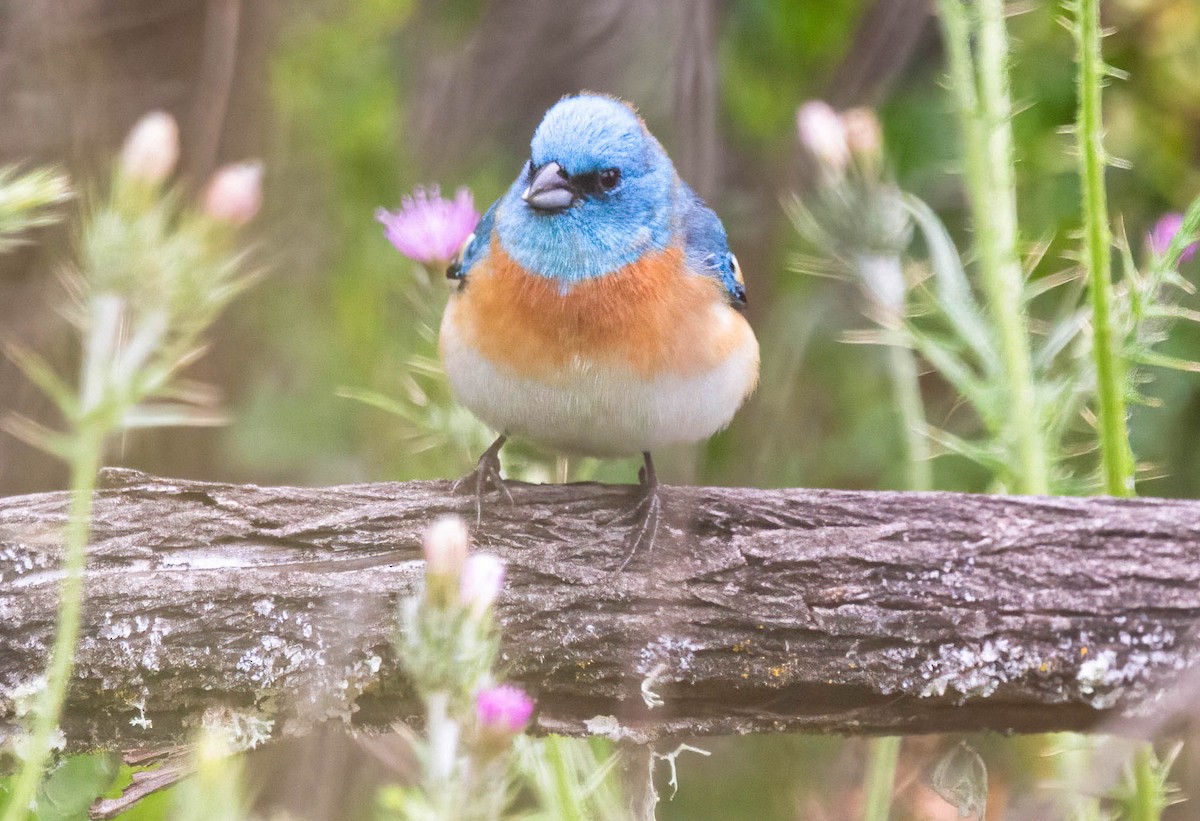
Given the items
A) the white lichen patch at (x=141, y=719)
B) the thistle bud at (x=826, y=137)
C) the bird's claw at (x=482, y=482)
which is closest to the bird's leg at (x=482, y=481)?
the bird's claw at (x=482, y=482)

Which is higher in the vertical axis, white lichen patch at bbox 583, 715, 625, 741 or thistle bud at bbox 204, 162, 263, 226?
thistle bud at bbox 204, 162, 263, 226

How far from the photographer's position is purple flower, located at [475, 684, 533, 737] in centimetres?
101

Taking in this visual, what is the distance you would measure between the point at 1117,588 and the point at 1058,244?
1.84 meters

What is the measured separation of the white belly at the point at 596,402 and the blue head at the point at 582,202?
0.22 m

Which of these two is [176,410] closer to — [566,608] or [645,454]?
[566,608]

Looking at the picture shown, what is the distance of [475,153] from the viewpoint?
4539 millimetres

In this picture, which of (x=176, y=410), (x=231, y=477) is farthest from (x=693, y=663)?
(x=231, y=477)

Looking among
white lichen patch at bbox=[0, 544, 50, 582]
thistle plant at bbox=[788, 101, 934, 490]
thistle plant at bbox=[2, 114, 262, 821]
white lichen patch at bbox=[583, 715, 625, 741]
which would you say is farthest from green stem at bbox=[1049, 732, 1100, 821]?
white lichen patch at bbox=[0, 544, 50, 582]

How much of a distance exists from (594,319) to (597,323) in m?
0.01

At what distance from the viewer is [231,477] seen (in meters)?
5.02

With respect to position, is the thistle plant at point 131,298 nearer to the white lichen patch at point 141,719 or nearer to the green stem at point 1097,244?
the white lichen patch at point 141,719

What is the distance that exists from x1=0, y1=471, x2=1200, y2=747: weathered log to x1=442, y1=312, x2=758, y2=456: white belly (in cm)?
31

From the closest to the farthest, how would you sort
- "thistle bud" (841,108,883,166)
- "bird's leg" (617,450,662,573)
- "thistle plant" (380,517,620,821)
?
"thistle plant" (380,517,620,821)
"bird's leg" (617,450,662,573)
"thistle bud" (841,108,883,166)

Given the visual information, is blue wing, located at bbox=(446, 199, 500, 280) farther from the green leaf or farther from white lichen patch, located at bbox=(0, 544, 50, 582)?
the green leaf
